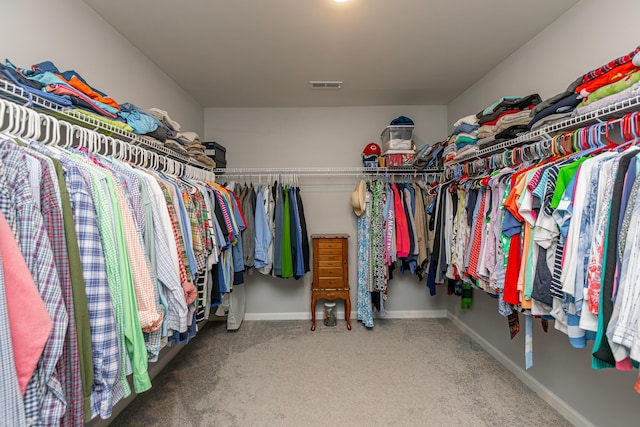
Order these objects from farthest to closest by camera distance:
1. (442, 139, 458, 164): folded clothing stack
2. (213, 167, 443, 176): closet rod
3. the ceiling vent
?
1. (213, 167, 443, 176): closet rod
2. the ceiling vent
3. (442, 139, 458, 164): folded clothing stack

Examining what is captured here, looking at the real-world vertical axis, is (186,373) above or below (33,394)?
below

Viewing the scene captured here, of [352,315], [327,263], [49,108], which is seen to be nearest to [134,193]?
[49,108]

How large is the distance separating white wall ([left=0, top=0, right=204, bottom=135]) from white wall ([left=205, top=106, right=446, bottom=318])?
3.06ft

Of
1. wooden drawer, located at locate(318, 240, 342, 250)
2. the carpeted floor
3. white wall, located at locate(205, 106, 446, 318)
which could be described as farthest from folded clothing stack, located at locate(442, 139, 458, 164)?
the carpeted floor

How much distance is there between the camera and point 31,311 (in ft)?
2.23

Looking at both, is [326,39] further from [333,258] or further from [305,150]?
[333,258]

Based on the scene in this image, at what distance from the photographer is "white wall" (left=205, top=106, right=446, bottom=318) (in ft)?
11.3

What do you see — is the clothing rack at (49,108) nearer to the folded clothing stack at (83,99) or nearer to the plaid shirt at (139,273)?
the folded clothing stack at (83,99)

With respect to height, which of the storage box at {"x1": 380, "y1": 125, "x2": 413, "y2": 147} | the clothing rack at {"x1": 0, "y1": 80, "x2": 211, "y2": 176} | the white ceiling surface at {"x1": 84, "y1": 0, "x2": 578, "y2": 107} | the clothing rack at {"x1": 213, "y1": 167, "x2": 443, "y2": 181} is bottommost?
the clothing rack at {"x1": 0, "y1": 80, "x2": 211, "y2": 176}

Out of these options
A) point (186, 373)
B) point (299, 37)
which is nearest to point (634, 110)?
point (299, 37)

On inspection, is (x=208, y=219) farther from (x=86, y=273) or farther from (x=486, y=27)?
(x=486, y=27)

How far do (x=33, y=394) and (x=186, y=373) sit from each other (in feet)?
6.09

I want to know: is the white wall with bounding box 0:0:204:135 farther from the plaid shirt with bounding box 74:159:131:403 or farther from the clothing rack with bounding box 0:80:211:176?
the plaid shirt with bounding box 74:159:131:403

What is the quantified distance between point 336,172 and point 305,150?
0.45 metres
